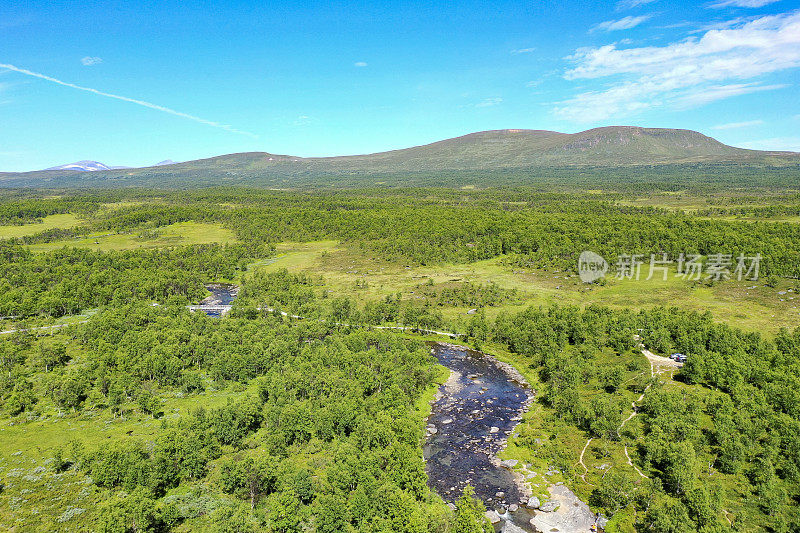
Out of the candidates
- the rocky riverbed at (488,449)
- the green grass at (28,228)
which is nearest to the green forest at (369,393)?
the rocky riverbed at (488,449)

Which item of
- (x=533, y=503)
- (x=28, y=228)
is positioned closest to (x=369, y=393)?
(x=533, y=503)

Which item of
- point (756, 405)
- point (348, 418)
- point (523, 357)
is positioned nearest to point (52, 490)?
point (348, 418)

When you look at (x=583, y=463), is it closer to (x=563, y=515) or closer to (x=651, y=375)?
(x=563, y=515)

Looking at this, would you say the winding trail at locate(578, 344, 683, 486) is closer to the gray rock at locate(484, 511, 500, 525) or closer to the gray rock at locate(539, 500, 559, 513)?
the gray rock at locate(539, 500, 559, 513)

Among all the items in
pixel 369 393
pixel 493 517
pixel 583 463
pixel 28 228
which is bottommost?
pixel 583 463

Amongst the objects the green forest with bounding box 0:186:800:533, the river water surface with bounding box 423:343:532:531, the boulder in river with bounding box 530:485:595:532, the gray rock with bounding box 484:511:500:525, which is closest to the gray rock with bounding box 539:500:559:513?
the boulder in river with bounding box 530:485:595:532

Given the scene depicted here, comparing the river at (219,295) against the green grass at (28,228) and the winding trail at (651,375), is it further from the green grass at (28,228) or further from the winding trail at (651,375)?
the green grass at (28,228)
